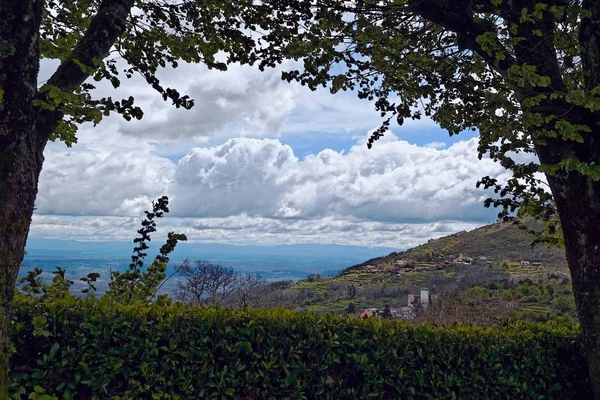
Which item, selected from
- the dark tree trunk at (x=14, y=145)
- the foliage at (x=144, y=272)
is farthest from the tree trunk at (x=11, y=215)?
the foliage at (x=144, y=272)

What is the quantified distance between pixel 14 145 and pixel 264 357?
339 cm

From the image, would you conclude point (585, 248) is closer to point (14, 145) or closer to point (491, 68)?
point (491, 68)

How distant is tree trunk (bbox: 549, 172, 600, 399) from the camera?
18.0ft

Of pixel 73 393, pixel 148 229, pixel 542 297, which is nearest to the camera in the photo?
pixel 73 393

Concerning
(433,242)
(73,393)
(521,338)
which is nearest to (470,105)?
(521,338)

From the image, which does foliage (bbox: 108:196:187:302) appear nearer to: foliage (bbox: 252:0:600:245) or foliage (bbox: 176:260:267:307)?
foliage (bbox: 252:0:600:245)

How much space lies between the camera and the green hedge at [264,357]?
4.74m

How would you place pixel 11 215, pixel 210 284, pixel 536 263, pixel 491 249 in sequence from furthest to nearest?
pixel 491 249 < pixel 536 263 < pixel 210 284 < pixel 11 215

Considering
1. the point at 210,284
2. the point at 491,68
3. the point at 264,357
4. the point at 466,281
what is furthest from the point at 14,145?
the point at 466,281

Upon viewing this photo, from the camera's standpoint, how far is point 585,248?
18.2ft

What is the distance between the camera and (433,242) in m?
64.4

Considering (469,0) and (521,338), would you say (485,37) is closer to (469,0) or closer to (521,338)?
(469,0)

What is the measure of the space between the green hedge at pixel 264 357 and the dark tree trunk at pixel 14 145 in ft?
3.01

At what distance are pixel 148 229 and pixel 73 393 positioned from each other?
11.6 ft
